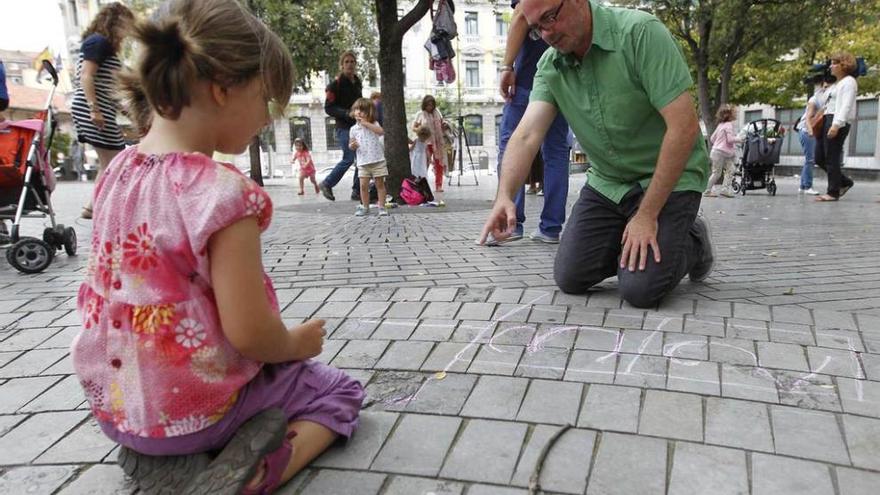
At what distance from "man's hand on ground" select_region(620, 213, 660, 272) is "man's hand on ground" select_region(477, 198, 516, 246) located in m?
0.59

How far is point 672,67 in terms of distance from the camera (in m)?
2.75

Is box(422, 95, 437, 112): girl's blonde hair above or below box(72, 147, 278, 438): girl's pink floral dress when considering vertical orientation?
above

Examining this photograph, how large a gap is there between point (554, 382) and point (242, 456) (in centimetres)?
110

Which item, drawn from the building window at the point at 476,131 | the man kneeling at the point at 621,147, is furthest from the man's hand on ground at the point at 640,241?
the building window at the point at 476,131

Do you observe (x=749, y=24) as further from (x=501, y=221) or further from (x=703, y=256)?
(x=501, y=221)

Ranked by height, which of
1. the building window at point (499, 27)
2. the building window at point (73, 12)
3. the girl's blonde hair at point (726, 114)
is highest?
the building window at point (73, 12)

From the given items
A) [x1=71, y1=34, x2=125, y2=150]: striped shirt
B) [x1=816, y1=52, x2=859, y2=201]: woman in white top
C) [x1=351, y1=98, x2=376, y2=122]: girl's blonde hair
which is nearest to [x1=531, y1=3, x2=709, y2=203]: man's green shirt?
[x1=71, y1=34, x2=125, y2=150]: striped shirt

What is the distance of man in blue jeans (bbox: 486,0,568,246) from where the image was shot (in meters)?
4.95

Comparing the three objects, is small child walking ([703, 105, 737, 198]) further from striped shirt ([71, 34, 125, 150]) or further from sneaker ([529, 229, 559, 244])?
striped shirt ([71, 34, 125, 150])

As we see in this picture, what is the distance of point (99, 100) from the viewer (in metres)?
5.61

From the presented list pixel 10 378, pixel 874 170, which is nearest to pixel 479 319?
pixel 10 378

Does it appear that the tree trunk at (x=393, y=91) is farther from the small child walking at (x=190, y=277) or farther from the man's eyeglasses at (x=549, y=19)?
the small child walking at (x=190, y=277)

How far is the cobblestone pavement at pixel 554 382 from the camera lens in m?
1.62

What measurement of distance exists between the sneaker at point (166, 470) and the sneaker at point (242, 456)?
39mm
